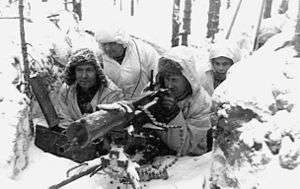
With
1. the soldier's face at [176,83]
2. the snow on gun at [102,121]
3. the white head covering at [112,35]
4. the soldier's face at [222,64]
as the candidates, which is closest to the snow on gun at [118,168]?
the snow on gun at [102,121]

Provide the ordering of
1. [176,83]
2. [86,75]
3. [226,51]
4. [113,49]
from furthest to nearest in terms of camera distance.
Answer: [226,51]
[113,49]
[176,83]
[86,75]

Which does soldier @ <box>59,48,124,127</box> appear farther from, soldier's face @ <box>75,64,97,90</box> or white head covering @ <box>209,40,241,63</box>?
white head covering @ <box>209,40,241,63</box>

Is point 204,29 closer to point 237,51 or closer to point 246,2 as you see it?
point 246,2

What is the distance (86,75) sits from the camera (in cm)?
416

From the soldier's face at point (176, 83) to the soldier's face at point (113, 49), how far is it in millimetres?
1195

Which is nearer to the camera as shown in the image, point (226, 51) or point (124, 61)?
point (124, 61)

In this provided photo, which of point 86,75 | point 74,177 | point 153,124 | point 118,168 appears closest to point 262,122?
point 153,124

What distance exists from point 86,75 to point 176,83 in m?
0.98

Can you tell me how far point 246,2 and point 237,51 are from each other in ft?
70.6

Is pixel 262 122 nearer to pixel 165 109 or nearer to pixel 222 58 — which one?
pixel 165 109

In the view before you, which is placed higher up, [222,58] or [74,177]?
[222,58]

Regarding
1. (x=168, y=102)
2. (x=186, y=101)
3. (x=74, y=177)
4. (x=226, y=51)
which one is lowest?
(x=74, y=177)

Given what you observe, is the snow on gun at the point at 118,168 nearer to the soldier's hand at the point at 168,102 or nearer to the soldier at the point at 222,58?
the soldier's hand at the point at 168,102

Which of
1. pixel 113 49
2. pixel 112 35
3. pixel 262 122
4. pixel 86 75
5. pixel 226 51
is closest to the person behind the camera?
pixel 262 122
